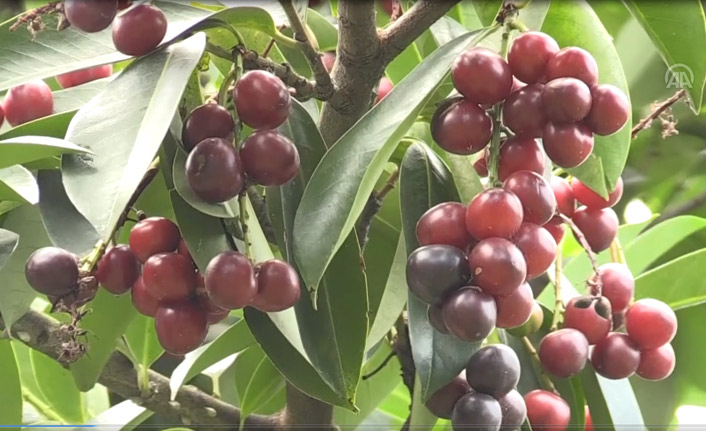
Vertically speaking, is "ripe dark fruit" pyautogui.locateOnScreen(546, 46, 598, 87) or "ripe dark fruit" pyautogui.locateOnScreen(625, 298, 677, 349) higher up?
"ripe dark fruit" pyautogui.locateOnScreen(546, 46, 598, 87)

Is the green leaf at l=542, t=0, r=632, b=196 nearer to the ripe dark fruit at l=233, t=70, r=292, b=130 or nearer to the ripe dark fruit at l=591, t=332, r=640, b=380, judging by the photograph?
the ripe dark fruit at l=591, t=332, r=640, b=380

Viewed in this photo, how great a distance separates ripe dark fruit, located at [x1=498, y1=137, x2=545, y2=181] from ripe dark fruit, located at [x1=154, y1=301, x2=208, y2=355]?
0.23m

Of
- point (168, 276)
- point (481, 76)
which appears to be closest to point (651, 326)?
point (481, 76)

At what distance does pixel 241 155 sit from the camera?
21.4 inches

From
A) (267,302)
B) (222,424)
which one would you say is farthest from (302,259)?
(222,424)

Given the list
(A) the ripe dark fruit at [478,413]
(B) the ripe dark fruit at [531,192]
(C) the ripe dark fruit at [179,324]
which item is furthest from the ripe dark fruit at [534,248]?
(C) the ripe dark fruit at [179,324]

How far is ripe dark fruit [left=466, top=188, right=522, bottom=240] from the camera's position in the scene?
0.54 metres

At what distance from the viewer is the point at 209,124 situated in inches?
21.3

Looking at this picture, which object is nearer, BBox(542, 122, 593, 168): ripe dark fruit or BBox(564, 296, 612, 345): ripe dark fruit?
BBox(542, 122, 593, 168): ripe dark fruit

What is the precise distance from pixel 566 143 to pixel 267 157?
193mm

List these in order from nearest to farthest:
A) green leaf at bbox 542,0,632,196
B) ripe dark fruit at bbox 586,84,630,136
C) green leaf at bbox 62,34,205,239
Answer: green leaf at bbox 62,34,205,239 < ripe dark fruit at bbox 586,84,630,136 < green leaf at bbox 542,0,632,196

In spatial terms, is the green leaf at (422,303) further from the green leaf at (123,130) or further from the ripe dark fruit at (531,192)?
the green leaf at (123,130)

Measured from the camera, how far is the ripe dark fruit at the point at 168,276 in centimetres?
55
